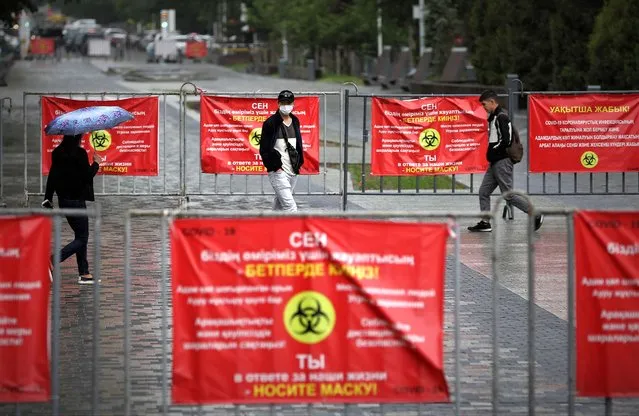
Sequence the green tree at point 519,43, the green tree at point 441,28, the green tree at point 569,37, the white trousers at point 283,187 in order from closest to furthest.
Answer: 1. the white trousers at point 283,187
2. the green tree at point 569,37
3. the green tree at point 519,43
4. the green tree at point 441,28

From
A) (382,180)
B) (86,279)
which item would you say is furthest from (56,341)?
(382,180)

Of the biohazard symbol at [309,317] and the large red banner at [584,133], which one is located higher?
the large red banner at [584,133]

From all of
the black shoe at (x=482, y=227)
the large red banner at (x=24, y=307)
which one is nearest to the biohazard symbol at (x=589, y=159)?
the black shoe at (x=482, y=227)

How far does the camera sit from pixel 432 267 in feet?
26.6

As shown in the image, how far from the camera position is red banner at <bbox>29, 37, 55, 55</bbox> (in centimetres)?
10144

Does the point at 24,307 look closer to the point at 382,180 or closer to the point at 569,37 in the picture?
the point at 382,180

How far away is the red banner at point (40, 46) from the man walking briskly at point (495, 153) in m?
86.5

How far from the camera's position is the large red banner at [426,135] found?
61.4ft

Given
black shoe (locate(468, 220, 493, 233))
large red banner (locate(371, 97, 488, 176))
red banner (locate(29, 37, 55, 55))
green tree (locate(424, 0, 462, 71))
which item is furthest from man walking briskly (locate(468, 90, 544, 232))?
red banner (locate(29, 37, 55, 55))

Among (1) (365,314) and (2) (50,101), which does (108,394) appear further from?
(2) (50,101)

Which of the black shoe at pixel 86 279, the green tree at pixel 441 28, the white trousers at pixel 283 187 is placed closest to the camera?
the black shoe at pixel 86 279

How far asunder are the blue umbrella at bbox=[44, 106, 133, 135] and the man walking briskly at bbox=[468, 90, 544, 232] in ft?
15.8

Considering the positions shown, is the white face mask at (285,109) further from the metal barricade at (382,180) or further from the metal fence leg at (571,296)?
the metal fence leg at (571,296)

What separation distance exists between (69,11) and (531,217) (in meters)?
182
